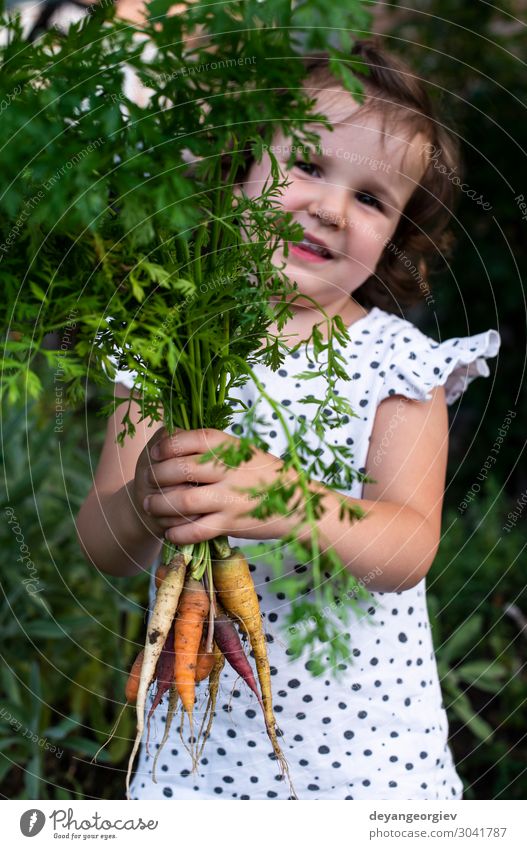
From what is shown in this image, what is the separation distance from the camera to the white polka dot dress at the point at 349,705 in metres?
0.92

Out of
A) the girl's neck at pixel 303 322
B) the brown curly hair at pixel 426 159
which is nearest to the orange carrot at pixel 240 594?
the girl's neck at pixel 303 322

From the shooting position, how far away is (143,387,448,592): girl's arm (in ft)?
2.17

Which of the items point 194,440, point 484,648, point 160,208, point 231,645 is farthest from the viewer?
point 484,648

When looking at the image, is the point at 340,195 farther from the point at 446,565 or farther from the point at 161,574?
the point at 446,565

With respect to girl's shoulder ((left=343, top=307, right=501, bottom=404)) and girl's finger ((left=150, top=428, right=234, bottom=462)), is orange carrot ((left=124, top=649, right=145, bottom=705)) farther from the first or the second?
girl's shoulder ((left=343, top=307, right=501, bottom=404))

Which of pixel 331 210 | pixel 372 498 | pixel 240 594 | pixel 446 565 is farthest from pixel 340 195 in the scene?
pixel 446 565

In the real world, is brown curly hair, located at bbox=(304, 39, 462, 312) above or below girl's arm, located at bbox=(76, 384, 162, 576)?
above

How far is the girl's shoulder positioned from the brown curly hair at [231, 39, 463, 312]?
0.26 ft

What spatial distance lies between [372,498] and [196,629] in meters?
0.28

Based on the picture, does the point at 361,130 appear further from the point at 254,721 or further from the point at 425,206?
the point at 254,721

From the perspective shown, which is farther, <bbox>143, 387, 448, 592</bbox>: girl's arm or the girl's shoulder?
the girl's shoulder

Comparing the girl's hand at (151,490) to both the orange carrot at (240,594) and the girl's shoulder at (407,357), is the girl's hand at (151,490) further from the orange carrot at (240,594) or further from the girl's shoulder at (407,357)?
the girl's shoulder at (407,357)

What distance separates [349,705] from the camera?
0.94m

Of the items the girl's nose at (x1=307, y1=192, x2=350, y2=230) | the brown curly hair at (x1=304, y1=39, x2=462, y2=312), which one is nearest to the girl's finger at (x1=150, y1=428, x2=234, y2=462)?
the girl's nose at (x1=307, y1=192, x2=350, y2=230)
